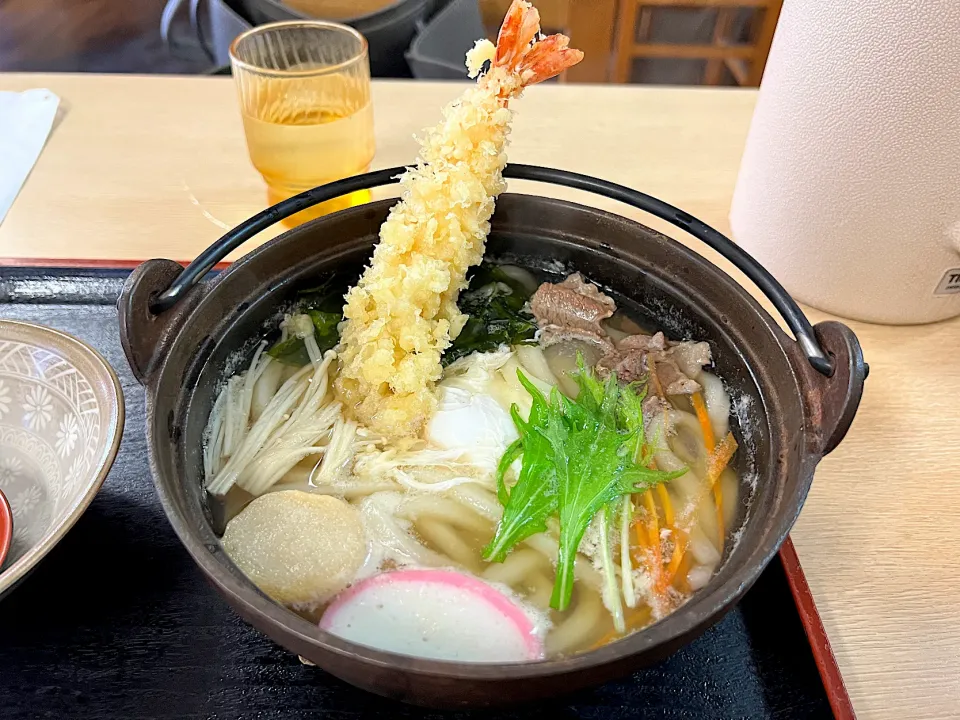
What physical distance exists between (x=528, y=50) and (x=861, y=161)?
0.66 meters

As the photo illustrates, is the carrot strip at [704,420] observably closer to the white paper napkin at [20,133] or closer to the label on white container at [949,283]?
the label on white container at [949,283]

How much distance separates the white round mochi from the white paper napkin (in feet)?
4.06

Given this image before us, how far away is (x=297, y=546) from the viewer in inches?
40.9

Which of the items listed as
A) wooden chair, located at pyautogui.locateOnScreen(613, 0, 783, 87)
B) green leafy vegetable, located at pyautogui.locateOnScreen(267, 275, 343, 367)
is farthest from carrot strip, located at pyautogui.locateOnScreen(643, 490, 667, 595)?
wooden chair, located at pyautogui.locateOnScreen(613, 0, 783, 87)

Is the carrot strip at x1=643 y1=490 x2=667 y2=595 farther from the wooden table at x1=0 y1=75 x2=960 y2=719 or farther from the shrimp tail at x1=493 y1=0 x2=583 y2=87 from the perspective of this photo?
the shrimp tail at x1=493 y1=0 x2=583 y2=87

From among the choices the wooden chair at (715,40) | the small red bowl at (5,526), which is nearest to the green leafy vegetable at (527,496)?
the small red bowl at (5,526)

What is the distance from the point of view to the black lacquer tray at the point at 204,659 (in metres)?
0.98

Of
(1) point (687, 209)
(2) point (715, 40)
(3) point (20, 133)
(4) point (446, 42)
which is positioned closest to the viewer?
(1) point (687, 209)

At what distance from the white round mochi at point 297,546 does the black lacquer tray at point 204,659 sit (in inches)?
4.4

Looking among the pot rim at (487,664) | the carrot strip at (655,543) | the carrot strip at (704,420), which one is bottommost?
the carrot strip at (655,543)

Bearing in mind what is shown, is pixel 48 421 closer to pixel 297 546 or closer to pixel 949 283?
pixel 297 546

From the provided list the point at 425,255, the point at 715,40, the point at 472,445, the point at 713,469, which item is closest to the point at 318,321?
the point at 425,255

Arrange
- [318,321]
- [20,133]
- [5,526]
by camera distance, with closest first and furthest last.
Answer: [5,526]
[318,321]
[20,133]

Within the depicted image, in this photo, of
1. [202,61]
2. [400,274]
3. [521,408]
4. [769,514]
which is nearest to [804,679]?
[769,514]
